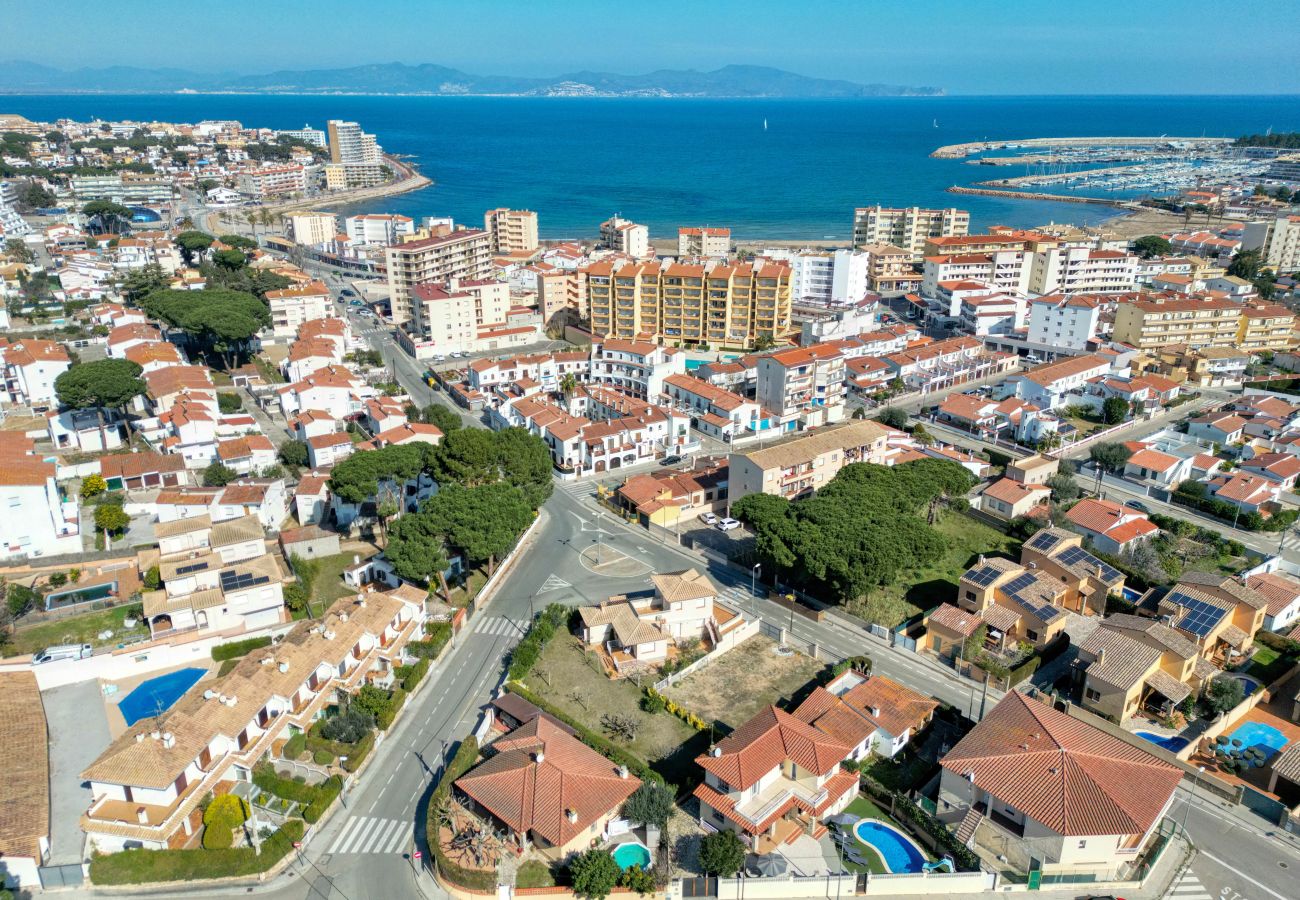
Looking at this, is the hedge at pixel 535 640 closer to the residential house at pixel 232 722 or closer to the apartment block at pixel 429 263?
the residential house at pixel 232 722

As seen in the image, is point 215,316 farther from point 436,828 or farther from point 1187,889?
point 1187,889

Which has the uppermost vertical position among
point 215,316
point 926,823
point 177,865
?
point 215,316

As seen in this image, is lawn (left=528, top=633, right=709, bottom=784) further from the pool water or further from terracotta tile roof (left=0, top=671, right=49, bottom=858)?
terracotta tile roof (left=0, top=671, right=49, bottom=858)

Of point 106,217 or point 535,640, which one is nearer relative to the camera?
point 535,640

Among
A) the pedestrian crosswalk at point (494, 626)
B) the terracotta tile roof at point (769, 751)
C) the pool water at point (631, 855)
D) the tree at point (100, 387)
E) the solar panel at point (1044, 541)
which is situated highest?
the tree at point (100, 387)

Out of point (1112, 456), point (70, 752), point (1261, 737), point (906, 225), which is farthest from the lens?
point (906, 225)

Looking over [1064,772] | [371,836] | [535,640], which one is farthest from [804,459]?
[371,836]

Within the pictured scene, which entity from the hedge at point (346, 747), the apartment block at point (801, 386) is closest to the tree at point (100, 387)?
A: the hedge at point (346, 747)
